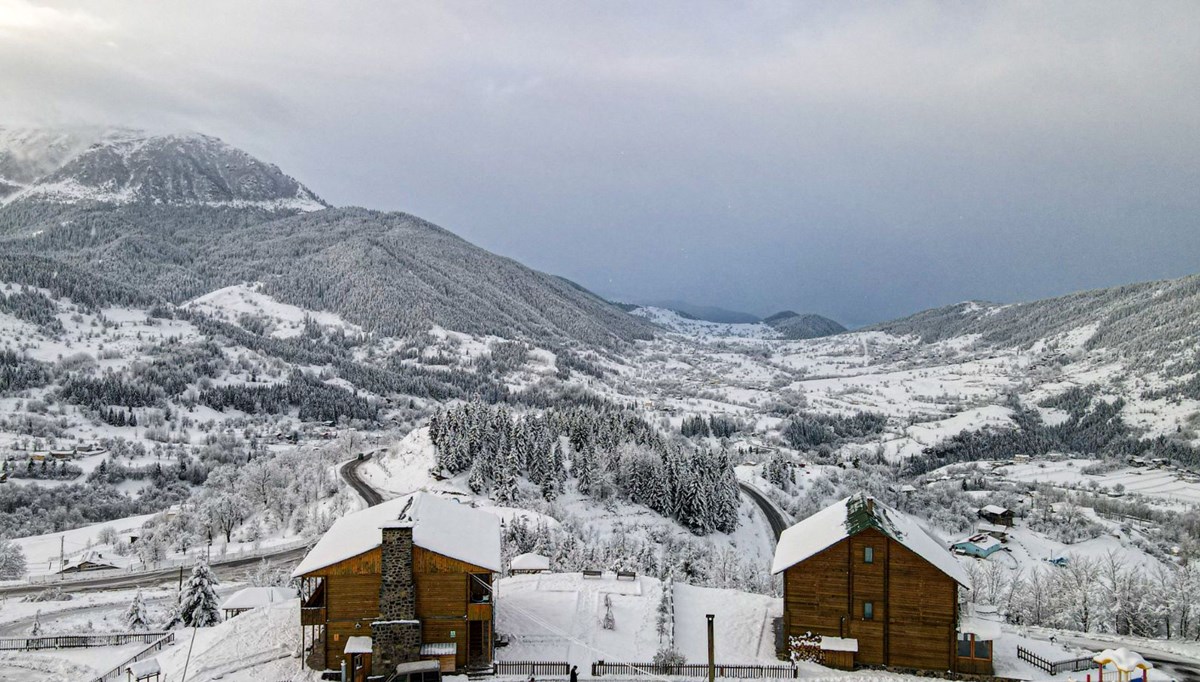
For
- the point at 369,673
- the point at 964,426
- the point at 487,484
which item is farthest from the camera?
the point at 964,426

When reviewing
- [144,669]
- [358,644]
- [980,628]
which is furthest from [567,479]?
[980,628]

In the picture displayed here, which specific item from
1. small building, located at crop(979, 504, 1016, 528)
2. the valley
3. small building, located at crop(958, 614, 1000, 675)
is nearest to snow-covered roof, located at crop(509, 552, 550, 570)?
the valley

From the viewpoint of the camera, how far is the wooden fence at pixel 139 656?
28989mm

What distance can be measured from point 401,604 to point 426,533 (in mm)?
2862

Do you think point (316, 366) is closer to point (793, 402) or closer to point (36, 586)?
point (793, 402)

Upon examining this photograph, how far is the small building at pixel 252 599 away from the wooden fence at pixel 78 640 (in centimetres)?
519

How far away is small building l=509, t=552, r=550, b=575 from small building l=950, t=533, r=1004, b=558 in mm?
50419

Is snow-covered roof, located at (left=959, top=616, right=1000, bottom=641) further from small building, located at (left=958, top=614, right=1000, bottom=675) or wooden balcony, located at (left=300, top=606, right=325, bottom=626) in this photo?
wooden balcony, located at (left=300, top=606, right=325, bottom=626)

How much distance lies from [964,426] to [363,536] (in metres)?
153

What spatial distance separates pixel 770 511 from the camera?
86.7m

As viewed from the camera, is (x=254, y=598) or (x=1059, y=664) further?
(x=254, y=598)

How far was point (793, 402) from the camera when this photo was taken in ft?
651

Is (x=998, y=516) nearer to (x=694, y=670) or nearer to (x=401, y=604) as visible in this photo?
(x=694, y=670)

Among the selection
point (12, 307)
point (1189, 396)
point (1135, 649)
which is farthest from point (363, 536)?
point (12, 307)
